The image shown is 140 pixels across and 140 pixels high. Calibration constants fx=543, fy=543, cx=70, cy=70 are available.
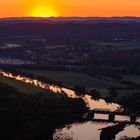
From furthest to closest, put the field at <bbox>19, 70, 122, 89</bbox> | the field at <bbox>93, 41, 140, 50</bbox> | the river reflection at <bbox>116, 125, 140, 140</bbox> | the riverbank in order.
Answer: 1. the field at <bbox>93, 41, 140, 50</bbox>
2. the field at <bbox>19, 70, 122, 89</bbox>
3. the river reflection at <bbox>116, 125, 140, 140</bbox>
4. the riverbank

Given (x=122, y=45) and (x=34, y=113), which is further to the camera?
(x=122, y=45)

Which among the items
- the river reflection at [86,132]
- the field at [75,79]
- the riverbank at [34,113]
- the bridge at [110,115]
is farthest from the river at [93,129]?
the field at [75,79]

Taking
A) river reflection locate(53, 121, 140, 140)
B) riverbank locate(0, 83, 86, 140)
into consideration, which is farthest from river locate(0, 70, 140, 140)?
riverbank locate(0, 83, 86, 140)

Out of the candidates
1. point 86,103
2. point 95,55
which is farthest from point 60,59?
point 86,103

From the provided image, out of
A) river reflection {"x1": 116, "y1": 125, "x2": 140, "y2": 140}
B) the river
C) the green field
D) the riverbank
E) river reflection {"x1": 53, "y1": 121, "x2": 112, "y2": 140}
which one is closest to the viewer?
the riverbank

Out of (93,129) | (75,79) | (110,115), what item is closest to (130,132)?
(93,129)

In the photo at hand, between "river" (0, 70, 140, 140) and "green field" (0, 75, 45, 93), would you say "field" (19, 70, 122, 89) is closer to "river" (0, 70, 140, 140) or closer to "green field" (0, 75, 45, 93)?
"green field" (0, 75, 45, 93)

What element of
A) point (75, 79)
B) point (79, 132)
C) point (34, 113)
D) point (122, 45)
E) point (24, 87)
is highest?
point (122, 45)

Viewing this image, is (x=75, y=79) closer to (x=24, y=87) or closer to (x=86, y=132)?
(x=24, y=87)

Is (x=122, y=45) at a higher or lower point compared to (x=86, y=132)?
higher

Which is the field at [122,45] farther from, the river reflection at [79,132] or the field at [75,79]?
the river reflection at [79,132]

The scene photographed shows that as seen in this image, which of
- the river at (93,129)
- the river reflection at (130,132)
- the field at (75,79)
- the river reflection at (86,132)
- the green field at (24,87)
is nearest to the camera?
the river reflection at (86,132)

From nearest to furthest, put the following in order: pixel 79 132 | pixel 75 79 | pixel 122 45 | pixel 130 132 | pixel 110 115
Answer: pixel 79 132
pixel 130 132
pixel 110 115
pixel 75 79
pixel 122 45
